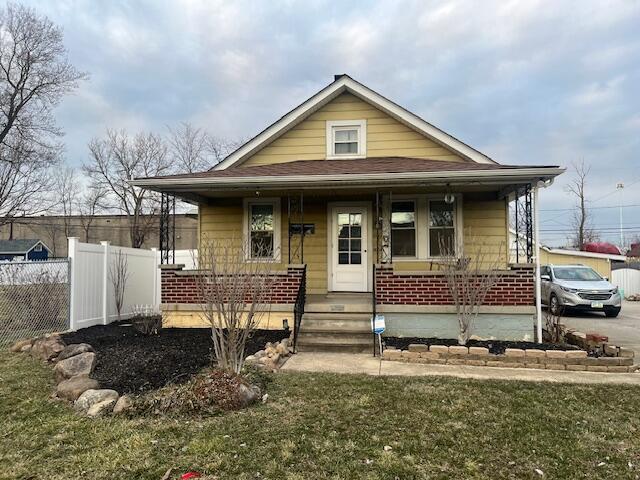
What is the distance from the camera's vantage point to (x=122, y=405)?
440 cm

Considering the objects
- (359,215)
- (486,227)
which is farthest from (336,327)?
(486,227)

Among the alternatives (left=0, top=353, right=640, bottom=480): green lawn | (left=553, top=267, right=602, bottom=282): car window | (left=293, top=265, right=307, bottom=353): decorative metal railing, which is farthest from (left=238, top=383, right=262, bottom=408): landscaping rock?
(left=553, top=267, right=602, bottom=282): car window

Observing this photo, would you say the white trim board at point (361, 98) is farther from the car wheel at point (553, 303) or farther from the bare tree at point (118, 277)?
the car wheel at point (553, 303)

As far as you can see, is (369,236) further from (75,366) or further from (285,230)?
(75,366)

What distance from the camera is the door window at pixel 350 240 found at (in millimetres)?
9969

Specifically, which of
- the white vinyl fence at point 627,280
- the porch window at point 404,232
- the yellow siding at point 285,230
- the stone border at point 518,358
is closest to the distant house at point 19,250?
the yellow siding at point 285,230

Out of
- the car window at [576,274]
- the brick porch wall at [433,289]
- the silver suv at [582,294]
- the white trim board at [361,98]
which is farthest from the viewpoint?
the car window at [576,274]

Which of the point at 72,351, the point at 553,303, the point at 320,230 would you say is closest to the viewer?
the point at 72,351

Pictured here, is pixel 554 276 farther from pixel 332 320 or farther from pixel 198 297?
pixel 198 297

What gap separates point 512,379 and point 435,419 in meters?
1.96

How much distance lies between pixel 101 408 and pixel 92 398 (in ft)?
0.80

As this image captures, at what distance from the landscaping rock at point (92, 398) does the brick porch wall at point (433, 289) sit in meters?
4.77

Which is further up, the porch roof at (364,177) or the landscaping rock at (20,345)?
the porch roof at (364,177)

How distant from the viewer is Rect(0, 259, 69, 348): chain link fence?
8.25 metres
